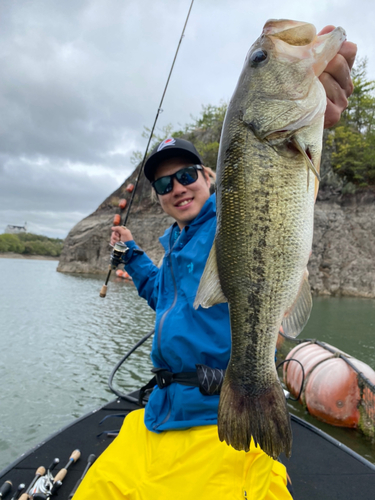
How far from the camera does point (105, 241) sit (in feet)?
103

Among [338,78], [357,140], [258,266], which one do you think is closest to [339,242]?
[357,140]

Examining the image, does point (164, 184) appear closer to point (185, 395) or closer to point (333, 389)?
point (185, 395)

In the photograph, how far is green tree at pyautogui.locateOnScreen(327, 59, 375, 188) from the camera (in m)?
26.0

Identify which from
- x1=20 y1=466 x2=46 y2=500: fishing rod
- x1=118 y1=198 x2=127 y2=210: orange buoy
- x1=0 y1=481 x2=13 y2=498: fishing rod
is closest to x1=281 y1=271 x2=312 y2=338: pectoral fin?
x1=20 y1=466 x2=46 y2=500: fishing rod

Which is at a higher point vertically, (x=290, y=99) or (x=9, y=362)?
(x=290, y=99)

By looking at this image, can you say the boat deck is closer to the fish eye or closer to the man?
the man

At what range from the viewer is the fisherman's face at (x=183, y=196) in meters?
2.38

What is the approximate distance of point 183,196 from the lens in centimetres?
237

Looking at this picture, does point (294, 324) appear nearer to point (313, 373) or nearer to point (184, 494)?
point (184, 494)

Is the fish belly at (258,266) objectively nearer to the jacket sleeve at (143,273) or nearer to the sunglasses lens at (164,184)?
the sunglasses lens at (164,184)

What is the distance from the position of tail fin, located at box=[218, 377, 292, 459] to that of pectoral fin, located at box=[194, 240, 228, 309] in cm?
43

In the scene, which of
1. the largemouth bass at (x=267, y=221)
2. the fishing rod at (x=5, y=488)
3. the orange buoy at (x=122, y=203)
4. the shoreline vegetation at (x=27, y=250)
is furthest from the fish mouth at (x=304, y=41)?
the shoreline vegetation at (x=27, y=250)

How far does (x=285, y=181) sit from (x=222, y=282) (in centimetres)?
59

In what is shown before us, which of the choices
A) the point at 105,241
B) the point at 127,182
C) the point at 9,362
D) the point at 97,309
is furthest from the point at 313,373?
the point at 127,182
